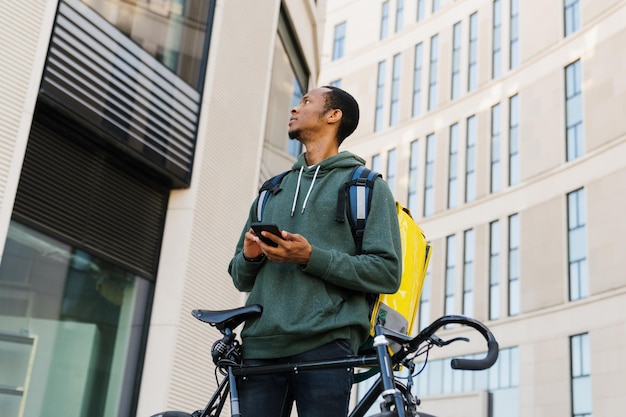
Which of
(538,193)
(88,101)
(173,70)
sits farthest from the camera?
(538,193)

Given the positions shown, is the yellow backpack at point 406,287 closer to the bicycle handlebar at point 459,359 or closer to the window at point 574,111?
the bicycle handlebar at point 459,359

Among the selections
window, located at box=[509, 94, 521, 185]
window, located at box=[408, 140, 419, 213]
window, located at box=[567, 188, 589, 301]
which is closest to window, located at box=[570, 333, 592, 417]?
window, located at box=[567, 188, 589, 301]

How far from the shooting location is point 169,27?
11.0 meters

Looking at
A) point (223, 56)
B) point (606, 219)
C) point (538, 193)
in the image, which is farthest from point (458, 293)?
point (223, 56)

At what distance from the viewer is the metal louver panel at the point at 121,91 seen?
9.16m

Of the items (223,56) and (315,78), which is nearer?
(223,56)

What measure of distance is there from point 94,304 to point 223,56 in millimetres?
3905

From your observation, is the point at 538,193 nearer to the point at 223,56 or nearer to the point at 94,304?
the point at 223,56

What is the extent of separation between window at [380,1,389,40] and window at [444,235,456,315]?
14.7 meters

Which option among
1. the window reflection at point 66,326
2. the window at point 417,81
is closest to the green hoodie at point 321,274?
the window reflection at point 66,326

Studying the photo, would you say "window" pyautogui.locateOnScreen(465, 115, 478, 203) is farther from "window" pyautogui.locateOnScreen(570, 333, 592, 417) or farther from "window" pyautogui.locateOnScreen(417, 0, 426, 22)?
"window" pyautogui.locateOnScreen(570, 333, 592, 417)

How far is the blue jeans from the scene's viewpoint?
308 cm

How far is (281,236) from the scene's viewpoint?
3.02 metres

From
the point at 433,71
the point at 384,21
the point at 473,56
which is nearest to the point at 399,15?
the point at 384,21
